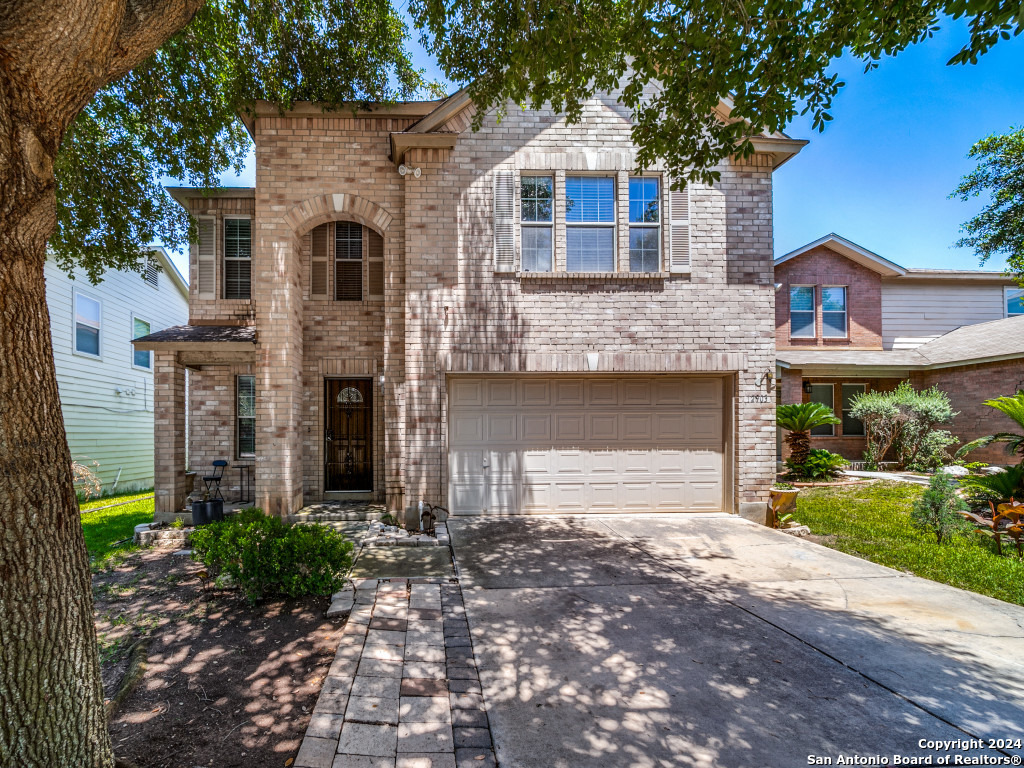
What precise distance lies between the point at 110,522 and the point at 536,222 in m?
10.4

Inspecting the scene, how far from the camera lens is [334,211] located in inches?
344

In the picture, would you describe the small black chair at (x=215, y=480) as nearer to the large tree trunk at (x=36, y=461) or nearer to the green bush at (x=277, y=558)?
the green bush at (x=277, y=558)

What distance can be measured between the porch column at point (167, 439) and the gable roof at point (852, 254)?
16.9 m

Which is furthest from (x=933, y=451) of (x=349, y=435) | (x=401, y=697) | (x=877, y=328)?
(x=401, y=697)

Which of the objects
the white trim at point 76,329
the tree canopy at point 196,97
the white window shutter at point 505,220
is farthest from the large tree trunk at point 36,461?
the white trim at point 76,329

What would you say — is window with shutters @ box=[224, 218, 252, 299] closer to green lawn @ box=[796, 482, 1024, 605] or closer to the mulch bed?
the mulch bed

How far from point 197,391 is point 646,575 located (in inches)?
365

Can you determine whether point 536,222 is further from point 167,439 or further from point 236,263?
point 167,439

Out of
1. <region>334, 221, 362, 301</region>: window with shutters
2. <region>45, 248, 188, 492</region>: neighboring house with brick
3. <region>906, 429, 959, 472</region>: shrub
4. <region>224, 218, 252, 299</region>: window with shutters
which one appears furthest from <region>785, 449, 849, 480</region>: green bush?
<region>45, 248, 188, 492</region>: neighboring house with brick

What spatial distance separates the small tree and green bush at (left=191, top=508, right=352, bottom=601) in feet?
27.8

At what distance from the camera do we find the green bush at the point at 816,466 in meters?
13.1

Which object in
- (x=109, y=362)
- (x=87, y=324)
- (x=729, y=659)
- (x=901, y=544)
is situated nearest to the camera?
(x=729, y=659)

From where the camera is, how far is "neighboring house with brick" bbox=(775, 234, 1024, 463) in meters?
14.7

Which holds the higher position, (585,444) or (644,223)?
(644,223)
